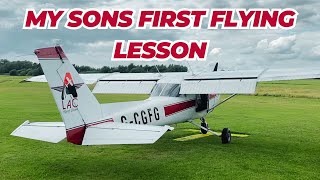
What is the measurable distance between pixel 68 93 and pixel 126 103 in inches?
84.9

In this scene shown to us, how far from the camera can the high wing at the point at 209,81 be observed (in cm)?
1109

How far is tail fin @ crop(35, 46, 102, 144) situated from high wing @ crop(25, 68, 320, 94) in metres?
Answer: 3.68

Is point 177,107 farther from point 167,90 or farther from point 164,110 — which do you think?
point 164,110

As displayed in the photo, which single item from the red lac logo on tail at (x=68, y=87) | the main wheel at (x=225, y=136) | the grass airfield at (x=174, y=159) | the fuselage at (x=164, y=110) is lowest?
the grass airfield at (x=174, y=159)

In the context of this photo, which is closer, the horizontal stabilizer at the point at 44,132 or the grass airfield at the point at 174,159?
the horizontal stabilizer at the point at 44,132

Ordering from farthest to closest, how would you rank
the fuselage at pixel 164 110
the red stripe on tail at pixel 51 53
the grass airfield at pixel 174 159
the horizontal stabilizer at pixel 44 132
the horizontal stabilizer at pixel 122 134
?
1. the fuselage at pixel 164 110
2. the grass airfield at pixel 174 159
3. the horizontal stabilizer at pixel 44 132
4. the red stripe on tail at pixel 51 53
5. the horizontal stabilizer at pixel 122 134

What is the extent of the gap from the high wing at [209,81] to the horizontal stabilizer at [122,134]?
357cm

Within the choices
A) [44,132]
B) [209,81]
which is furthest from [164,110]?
[44,132]

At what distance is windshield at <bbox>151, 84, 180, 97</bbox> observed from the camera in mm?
12648

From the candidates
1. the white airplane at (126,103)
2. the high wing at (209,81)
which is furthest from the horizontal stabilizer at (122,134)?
the high wing at (209,81)

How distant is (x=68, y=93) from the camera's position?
8.35 m

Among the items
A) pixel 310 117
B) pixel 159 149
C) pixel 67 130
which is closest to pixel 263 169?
pixel 159 149

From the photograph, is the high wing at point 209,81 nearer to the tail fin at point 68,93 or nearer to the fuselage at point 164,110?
the fuselage at point 164,110

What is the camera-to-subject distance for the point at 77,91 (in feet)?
28.1
